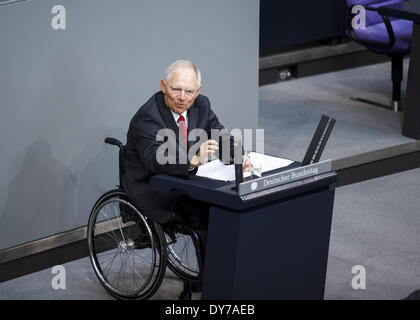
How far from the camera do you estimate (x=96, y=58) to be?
510 cm

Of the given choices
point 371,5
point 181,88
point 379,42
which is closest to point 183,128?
point 181,88

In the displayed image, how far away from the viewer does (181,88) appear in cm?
422

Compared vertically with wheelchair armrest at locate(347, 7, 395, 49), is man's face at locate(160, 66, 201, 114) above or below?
above

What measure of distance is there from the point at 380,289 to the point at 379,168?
190 centimetres

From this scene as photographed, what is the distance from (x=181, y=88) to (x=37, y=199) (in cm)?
128

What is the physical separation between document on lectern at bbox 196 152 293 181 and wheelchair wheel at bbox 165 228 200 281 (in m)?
0.39

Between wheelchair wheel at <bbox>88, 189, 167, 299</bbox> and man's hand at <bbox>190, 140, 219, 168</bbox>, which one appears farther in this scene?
wheelchair wheel at <bbox>88, 189, 167, 299</bbox>

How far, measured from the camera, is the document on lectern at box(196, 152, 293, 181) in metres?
4.11

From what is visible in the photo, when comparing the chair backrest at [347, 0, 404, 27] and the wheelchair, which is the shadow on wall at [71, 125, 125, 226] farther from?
the chair backrest at [347, 0, 404, 27]

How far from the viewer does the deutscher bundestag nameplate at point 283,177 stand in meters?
3.76

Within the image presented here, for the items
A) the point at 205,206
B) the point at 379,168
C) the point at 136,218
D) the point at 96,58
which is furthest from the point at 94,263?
the point at 379,168

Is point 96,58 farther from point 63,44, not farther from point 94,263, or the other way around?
point 94,263

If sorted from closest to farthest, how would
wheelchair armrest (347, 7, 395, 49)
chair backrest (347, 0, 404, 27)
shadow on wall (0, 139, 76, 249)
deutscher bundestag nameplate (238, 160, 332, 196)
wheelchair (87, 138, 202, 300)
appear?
deutscher bundestag nameplate (238, 160, 332, 196), wheelchair (87, 138, 202, 300), shadow on wall (0, 139, 76, 249), wheelchair armrest (347, 7, 395, 49), chair backrest (347, 0, 404, 27)

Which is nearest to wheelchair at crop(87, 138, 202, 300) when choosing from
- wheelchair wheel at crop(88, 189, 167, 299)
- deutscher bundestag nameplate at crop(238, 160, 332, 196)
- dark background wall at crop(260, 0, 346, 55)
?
wheelchair wheel at crop(88, 189, 167, 299)
